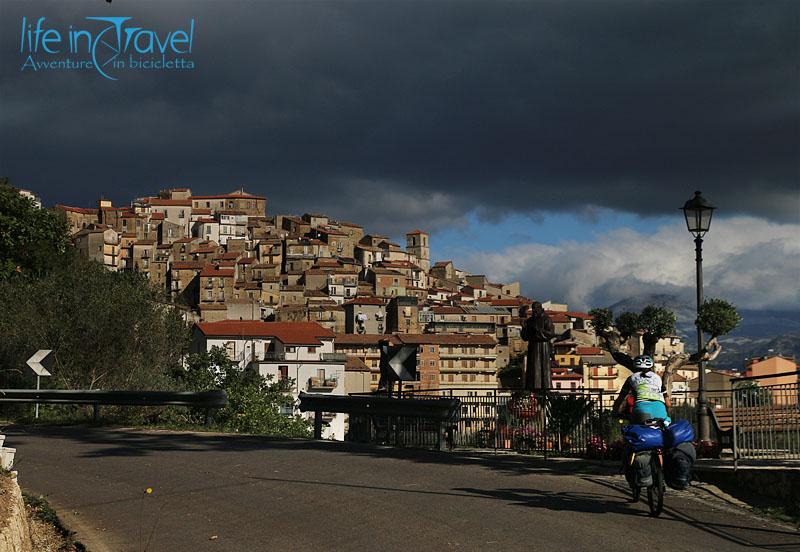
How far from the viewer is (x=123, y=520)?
35.2ft

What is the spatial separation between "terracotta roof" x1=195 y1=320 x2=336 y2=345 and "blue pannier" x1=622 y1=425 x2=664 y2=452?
342ft

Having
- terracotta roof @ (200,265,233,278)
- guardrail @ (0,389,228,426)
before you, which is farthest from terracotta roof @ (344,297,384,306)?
guardrail @ (0,389,228,426)

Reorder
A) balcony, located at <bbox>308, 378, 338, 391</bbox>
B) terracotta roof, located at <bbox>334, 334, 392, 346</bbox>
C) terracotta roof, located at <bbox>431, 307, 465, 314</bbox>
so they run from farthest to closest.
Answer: terracotta roof, located at <bbox>431, 307, 465, 314</bbox> < terracotta roof, located at <bbox>334, 334, 392, 346</bbox> < balcony, located at <bbox>308, 378, 338, 391</bbox>

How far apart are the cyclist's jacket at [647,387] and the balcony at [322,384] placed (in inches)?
3800

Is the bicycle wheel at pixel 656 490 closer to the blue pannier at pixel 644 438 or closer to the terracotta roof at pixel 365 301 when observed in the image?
the blue pannier at pixel 644 438

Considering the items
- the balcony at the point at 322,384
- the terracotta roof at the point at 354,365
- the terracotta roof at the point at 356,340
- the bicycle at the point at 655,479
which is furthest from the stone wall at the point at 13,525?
the terracotta roof at the point at 356,340

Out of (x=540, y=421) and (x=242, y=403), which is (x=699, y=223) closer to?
(x=540, y=421)

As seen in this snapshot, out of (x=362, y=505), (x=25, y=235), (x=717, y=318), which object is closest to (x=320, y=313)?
(x=25, y=235)

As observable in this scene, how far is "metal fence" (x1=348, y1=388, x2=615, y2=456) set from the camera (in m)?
16.4

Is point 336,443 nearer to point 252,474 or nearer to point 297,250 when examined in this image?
point 252,474

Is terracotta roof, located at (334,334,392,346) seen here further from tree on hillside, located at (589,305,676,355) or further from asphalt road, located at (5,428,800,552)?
asphalt road, located at (5,428,800,552)

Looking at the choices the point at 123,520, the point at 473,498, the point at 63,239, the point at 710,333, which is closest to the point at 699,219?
the point at 710,333

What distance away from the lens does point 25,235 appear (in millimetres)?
53875

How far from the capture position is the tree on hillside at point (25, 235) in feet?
171
